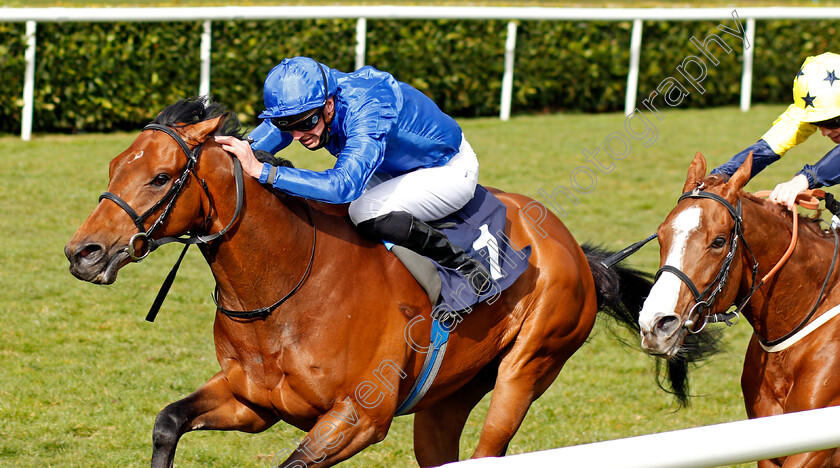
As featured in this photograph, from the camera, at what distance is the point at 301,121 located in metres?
3.24

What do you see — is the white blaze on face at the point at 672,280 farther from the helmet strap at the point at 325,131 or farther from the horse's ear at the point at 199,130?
the horse's ear at the point at 199,130

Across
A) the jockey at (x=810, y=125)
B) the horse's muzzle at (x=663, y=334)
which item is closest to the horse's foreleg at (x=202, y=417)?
the horse's muzzle at (x=663, y=334)

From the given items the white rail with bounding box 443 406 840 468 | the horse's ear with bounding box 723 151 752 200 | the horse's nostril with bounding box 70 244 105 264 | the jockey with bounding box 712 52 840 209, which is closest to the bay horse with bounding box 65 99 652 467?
the horse's nostril with bounding box 70 244 105 264

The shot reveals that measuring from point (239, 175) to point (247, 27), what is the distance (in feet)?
22.9

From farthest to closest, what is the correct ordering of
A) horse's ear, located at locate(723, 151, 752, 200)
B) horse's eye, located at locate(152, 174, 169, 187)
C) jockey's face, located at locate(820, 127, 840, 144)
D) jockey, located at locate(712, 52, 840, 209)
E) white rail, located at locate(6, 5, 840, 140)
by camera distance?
white rail, located at locate(6, 5, 840, 140) → jockey's face, located at locate(820, 127, 840, 144) → jockey, located at locate(712, 52, 840, 209) → horse's ear, located at locate(723, 151, 752, 200) → horse's eye, located at locate(152, 174, 169, 187)

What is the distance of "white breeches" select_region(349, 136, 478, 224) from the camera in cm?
350

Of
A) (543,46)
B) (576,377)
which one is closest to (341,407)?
(576,377)

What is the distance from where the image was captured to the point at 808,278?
11.6ft

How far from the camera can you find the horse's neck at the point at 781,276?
3.45m

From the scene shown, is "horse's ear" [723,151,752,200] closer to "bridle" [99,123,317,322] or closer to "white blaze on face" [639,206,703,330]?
"white blaze on face" [639,206,703,330]

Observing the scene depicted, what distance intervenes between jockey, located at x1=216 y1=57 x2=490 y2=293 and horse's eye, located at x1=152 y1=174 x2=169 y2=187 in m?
0.25

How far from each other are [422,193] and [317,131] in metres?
0.48

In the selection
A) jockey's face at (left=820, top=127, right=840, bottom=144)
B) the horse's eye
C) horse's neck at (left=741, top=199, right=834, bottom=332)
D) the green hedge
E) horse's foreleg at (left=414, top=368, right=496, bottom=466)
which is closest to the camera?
the horse's eye

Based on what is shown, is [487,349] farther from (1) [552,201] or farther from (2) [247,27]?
(2) [247,27]
